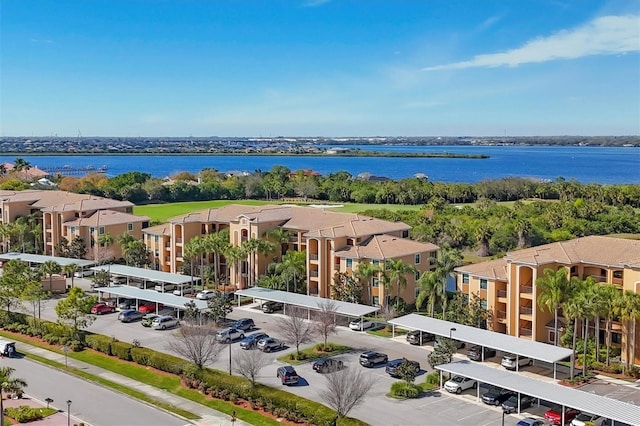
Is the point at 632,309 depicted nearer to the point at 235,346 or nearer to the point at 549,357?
the point at 549,357

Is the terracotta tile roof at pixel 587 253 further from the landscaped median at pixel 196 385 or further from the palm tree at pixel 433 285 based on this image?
the landscaped median at pixel 196 385

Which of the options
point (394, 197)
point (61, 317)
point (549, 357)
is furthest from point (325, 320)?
point (394, 197)

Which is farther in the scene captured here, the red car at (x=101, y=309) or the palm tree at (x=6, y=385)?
the red car at (x=101, y=309)

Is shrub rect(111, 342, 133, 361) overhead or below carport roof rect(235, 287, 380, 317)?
below

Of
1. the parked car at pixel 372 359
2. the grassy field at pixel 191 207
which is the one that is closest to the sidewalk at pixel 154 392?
the parked car at pixel 372 359

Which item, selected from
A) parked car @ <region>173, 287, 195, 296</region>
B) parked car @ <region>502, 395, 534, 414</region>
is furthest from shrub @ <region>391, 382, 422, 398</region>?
parked car @ <region>173, 287, 195, 296</region>

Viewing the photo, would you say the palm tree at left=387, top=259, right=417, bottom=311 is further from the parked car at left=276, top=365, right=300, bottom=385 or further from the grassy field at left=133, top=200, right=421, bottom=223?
the grassy field at left=133, top=200, right=421, bottom=223
